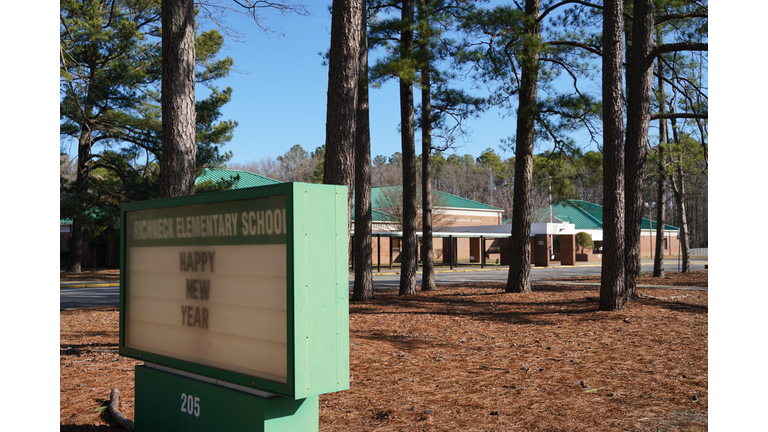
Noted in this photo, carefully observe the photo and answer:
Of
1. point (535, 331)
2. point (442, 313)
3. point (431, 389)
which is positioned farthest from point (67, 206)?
point (431, 389)

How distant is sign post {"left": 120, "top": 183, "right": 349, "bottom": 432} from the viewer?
3.45 meters

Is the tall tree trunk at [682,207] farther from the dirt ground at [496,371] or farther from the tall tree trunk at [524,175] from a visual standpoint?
the dirt ground at [496,371]

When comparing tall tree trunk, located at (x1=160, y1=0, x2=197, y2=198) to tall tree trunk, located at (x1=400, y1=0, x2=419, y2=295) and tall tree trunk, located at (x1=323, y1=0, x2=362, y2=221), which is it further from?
tall tree trunk, located at (x1=400, y1=0, x2=419, y2=295)

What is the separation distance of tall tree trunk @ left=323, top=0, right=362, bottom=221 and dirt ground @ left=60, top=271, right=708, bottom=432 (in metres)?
2.78

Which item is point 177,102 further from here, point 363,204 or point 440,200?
point 440,200

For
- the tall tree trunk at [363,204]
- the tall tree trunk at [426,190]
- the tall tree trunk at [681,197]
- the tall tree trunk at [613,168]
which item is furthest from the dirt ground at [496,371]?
the tall tree trunk at [681,197]

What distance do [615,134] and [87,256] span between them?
3514 centimetres

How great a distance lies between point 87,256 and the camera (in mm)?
38188

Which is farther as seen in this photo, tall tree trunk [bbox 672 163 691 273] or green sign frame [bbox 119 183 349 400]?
tall tree trunk [bbox 672 163 691 273]

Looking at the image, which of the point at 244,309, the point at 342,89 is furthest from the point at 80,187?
the point at 244,309

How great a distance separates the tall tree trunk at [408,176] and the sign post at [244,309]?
12.2 metres

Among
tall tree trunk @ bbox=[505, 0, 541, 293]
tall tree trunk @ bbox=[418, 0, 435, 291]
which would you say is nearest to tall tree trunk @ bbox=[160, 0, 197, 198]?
tall tree trunk @ bbox=[505, 0, 541, 293]

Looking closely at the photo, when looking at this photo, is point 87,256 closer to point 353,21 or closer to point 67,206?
point 67,206

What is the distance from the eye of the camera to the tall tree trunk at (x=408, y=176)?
16688 millimetres
